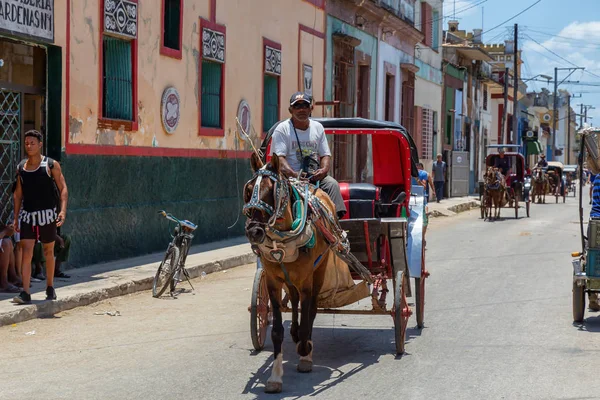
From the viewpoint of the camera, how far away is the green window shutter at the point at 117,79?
1387cm

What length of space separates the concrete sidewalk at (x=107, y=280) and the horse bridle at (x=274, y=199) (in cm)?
406

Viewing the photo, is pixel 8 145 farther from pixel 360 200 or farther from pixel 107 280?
pixel 360 200

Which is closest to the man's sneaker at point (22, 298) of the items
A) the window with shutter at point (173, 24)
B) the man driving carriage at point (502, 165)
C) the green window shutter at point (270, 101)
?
the window with shutter at point (173, 24)

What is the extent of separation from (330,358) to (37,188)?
3823 mm

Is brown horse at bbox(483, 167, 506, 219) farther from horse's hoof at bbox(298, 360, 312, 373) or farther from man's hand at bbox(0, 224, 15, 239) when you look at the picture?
horse's hoof at bbox(298, 360, 312, 373)

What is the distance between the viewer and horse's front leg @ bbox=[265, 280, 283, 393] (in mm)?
6434

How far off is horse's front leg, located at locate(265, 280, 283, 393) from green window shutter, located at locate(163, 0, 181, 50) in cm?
991

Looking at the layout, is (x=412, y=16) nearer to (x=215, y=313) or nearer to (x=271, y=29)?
(x=271, y=29)

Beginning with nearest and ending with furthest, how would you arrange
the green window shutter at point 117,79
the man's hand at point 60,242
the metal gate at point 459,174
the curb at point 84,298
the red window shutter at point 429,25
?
the curb at point 84,298 < the man's hand at point 60,242 < the green window shutter at point 117,79 < the red window shutter at point 429,25 < the metal gate at point 459,174

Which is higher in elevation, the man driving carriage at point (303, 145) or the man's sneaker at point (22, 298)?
the man driving carriage at point (303, 145)

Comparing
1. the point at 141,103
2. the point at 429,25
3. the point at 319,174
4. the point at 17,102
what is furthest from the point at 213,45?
the point at 429,25

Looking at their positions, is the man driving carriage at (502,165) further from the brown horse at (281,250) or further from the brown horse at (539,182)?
the brown horse at (281,250)

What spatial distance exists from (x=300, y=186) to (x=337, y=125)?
241cm

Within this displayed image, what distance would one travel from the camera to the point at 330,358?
7656mm
